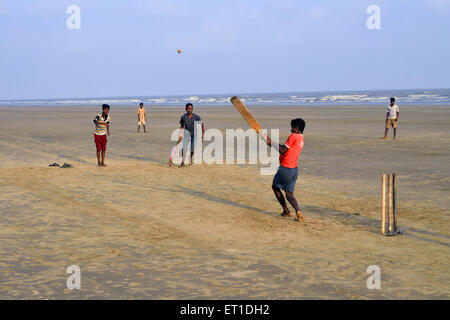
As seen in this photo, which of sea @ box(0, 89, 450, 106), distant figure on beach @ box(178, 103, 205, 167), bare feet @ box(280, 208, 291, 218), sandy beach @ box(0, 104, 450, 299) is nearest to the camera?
sandy beach @ box(0, 104, 450, 299)

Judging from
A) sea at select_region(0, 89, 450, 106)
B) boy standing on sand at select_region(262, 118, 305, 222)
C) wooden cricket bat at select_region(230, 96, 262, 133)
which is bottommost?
boy standing on sand at select_region(262, 118, 305, 222)

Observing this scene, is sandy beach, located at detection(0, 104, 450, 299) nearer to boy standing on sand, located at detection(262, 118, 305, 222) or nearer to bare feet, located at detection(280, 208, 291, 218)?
bare feet, located at detection(280, 208, 291, 218)

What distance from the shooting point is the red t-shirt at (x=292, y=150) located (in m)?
7.55

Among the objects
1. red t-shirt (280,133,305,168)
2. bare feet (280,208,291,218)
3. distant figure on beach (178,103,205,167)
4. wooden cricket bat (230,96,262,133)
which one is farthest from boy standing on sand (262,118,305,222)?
distant figure on beach (178,103,205,167)

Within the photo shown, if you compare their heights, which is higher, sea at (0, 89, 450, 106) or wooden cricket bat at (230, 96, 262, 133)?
sea at (0, 89, 450, 106)

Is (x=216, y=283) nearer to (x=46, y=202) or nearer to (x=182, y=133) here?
(x=46, y=202)

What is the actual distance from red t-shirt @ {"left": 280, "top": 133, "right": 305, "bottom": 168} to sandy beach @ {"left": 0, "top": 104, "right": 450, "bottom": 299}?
0.98 meters

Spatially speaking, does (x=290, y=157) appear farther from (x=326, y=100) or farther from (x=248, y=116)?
(x=326, y=100)

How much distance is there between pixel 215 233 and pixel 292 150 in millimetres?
1737

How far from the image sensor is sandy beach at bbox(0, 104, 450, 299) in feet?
16.8

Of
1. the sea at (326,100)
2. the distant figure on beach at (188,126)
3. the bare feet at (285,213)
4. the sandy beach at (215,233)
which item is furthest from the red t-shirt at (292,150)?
the sea at (326,100)

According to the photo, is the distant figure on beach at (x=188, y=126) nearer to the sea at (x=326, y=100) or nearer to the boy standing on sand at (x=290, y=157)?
the boy standing on sand at (x=290, y=157)

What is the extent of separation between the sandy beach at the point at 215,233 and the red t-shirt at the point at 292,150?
0.98 meters

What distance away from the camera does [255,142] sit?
20609 millimetres
